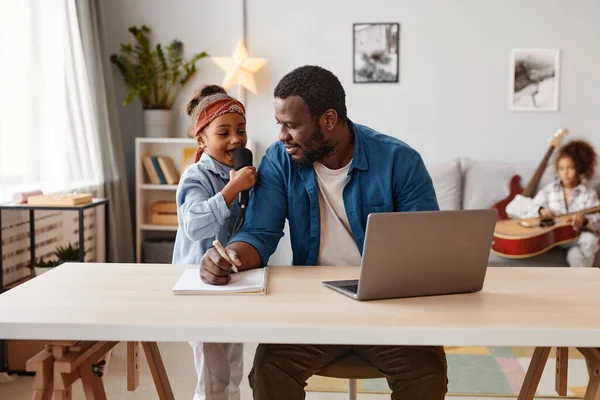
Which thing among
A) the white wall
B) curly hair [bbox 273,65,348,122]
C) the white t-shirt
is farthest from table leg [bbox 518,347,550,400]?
the white wall

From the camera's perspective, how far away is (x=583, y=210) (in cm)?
403

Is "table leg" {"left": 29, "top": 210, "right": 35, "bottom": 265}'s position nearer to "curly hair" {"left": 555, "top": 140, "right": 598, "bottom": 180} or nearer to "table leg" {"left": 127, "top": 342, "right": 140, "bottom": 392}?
"table leg" {"left": 127, "top": 342, "right": 140, "bottom": 392}

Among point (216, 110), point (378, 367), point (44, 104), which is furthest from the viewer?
point (44, 104)

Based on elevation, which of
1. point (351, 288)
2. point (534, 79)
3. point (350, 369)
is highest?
point (534, 79)

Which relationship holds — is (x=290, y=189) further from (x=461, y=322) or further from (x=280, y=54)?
(x=280, y=54)

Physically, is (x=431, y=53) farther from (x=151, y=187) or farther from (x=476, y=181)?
(x=151, y=187)

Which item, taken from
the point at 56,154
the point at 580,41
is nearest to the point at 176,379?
the point at 56,154

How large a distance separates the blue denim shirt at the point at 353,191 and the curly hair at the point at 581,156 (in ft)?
8.14

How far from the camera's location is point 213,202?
6.55 feet

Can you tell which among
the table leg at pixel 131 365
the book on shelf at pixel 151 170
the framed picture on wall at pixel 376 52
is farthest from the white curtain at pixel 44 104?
the framed picture on wall at pixel 376 52

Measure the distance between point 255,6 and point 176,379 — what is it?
2.79 meters

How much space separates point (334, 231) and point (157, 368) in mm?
642

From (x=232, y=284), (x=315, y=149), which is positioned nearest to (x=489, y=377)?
(x=315, y=149)

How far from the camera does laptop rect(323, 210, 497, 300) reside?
150 cm
